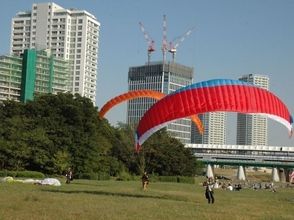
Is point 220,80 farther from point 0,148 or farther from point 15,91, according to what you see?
point 15,91

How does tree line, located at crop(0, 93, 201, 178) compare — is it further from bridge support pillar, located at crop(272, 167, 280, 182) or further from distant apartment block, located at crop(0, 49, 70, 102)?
bridge support pillar, located at crop(272, 167, 280, 182)

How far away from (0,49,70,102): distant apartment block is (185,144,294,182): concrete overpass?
45.6 meters

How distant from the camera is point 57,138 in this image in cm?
6769

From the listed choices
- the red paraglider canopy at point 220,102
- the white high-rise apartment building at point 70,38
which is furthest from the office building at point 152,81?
the white high-rise apartment building at point 70,38

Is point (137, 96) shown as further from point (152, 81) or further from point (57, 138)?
point (152, 81)

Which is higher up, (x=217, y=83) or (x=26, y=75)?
(x=26, y=75)

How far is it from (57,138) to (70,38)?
431 ft

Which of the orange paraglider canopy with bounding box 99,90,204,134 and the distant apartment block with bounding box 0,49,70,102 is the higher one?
the distant apartment block with bounding box 0,49,70,102

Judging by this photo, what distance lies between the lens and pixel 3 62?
15088 centimetres

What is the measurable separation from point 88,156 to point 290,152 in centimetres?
10953

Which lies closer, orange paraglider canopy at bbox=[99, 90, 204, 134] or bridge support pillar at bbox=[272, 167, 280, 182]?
orange paraglider canopy at bbox=[99, 90, 204, 134]

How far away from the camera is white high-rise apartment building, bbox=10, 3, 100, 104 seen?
190625 millimetres

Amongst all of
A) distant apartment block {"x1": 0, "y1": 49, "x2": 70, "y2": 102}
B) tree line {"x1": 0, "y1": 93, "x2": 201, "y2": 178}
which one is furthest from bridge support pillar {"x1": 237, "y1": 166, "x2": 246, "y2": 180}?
tree line {"x1": 0, "y1": 93, "x2": 201, "y2": 178}

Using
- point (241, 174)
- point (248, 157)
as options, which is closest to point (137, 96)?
point (248, 157)
